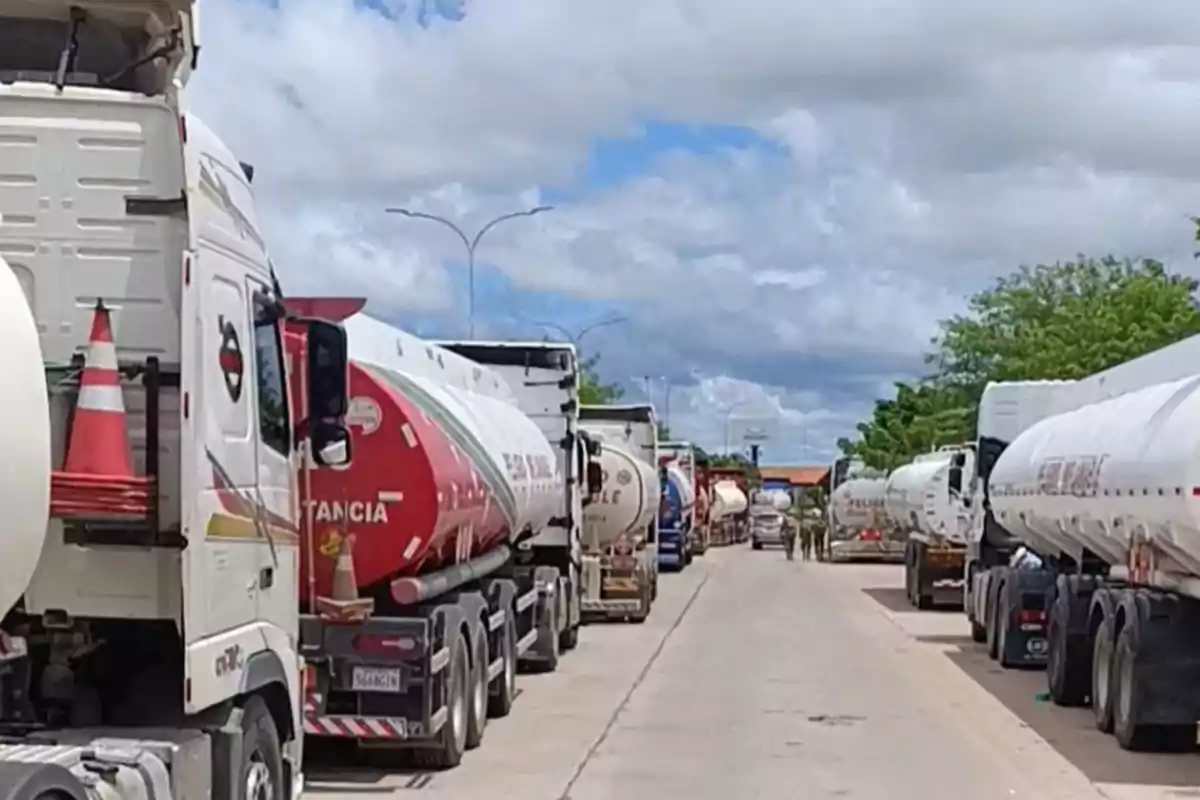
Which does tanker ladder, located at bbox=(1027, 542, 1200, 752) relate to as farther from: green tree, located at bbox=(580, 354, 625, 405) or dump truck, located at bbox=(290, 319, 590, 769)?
green tree, located at bbox=(580, 354, 625, 405)

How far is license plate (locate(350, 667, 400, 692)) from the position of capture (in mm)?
13328

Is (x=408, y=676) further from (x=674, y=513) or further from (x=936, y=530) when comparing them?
(x=674, y=513)

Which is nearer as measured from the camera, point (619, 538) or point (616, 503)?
point (616, 503)

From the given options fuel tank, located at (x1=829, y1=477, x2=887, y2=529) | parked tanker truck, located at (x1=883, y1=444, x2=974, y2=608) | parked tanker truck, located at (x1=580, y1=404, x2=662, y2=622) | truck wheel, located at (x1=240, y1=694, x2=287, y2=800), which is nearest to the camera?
truck wheel, located at (x1=240, y1=694, x2=287, y2=800)

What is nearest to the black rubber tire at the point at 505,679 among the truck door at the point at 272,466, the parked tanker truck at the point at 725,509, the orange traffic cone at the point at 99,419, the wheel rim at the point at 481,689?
the wheel rim at the point at 481,689

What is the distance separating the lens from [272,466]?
362 inches

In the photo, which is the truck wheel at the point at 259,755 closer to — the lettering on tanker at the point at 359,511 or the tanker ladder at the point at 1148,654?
the lettering on tanker at the point at 359,511

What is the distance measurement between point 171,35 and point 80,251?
1.06 meters

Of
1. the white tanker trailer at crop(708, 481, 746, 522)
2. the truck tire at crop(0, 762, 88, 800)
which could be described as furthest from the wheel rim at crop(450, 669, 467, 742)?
the white tanker trailer at crop(708, 481, 746, 522)

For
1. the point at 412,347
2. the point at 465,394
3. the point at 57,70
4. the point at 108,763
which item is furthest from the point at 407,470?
the point at 108,763

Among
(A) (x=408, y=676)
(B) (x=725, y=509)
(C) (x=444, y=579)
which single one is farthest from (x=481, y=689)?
(B) (x=725, y=509)

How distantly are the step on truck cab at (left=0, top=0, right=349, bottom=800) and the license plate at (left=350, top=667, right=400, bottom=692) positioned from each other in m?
4.52

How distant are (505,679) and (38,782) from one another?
39.5 feet

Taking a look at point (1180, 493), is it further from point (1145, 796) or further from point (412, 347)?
point (412, 347)
